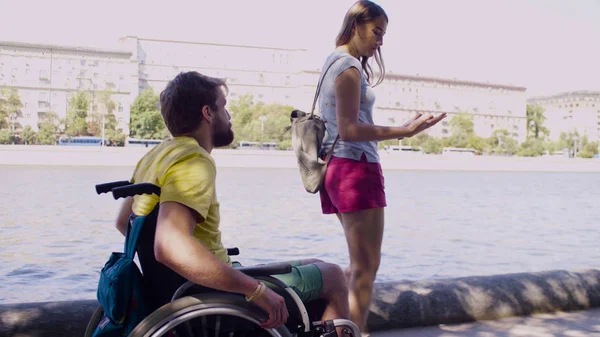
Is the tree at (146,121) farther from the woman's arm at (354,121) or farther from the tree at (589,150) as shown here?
the woman's arm at (354,121)

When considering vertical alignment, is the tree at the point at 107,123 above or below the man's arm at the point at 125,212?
above

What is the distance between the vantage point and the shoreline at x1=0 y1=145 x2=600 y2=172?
4800 cm

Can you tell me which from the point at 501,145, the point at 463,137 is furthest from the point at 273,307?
the point at 501,145

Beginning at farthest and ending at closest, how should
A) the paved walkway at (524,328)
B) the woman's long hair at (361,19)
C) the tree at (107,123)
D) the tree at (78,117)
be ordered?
1. the tree at (107,123)
2. the tree at (78,117)
3. the paved walkway at (524,328)
4. the woman's long hair at (361,19)

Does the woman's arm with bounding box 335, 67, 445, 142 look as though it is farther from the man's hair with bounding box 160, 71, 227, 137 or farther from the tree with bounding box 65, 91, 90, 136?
the tree with bounding box 65, 91, 90, 136

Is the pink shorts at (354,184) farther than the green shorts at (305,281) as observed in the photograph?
Yes

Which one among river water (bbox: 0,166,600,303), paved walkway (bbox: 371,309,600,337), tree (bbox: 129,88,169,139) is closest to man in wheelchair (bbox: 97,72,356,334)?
paved walkway (bbox: 371,309,600,337)

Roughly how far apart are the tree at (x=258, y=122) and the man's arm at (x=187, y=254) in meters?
66.0

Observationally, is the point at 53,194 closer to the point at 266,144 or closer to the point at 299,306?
the point at 299,306

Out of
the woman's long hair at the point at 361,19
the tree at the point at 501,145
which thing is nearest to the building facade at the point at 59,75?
the tree at the point at 501,145

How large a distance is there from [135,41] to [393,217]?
3201 inches

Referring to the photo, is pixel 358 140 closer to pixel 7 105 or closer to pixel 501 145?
pixel 7 105

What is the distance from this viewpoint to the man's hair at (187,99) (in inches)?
79.5

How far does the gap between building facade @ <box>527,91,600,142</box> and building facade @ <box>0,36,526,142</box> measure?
21.1m
